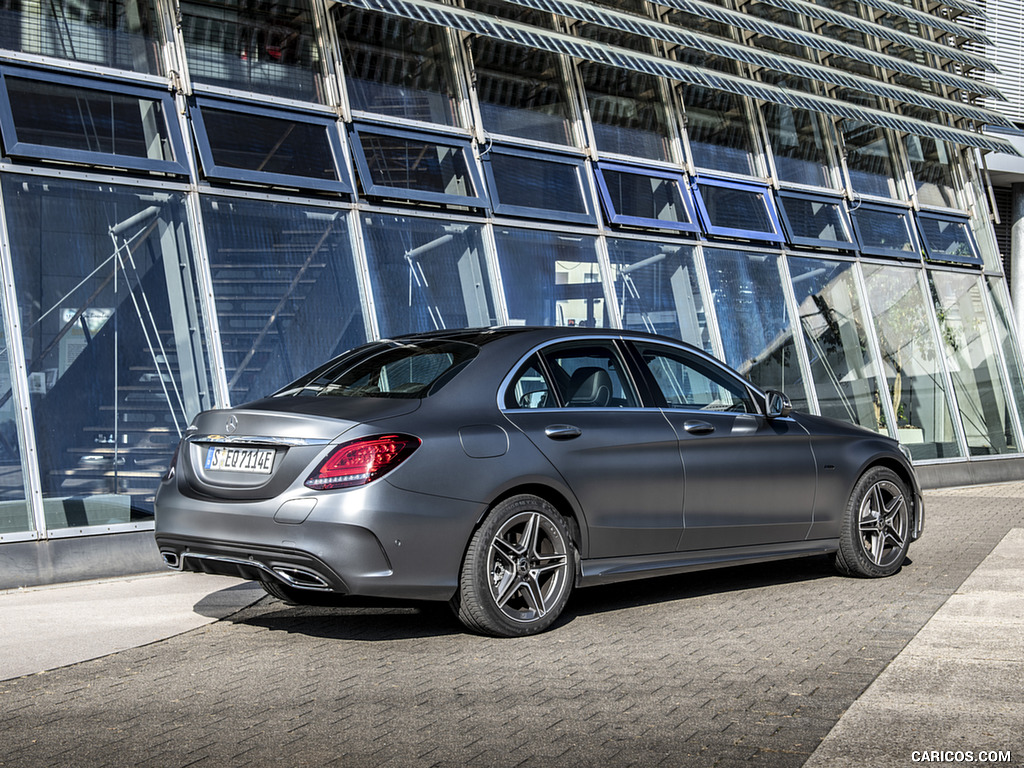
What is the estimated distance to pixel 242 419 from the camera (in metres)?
5.61

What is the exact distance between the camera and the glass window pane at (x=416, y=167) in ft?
36.8

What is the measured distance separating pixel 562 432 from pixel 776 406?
1.83 metres

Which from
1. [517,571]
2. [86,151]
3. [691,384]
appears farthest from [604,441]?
[86,151]

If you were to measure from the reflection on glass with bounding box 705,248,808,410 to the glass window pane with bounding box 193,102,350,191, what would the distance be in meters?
Result: 5.42

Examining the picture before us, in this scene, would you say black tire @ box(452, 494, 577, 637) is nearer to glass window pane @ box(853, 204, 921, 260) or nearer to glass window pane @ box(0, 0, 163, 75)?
glass window pane @ box(0, 0, 163, 75)

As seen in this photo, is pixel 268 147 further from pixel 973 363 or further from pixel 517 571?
pixel 973 363

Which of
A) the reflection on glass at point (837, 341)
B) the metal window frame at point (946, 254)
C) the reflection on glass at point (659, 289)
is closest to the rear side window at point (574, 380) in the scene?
the reflection on glass at point (659, 289)

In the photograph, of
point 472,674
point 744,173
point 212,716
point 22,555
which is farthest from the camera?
point 744,173

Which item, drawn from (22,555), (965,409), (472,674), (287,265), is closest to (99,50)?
(287,265)

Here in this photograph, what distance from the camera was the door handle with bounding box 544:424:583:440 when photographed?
5961 millimetres

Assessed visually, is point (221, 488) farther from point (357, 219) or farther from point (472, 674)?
point (357, 219)

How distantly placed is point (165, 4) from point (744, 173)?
320 inches

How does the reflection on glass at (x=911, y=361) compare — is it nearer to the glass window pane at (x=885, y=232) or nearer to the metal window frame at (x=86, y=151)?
the glass window pane at (x=885, y=232)

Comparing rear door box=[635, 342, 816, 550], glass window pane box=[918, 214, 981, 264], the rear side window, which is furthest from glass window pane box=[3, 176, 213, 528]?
glass window pane box=[918, 214, 981, 264]
